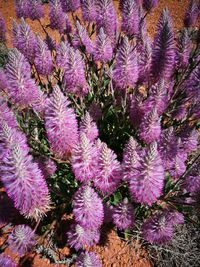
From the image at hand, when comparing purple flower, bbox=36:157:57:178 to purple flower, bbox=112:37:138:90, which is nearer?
purple flower, bbox=112:37:138:90

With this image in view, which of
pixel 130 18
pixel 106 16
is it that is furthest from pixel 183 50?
pixel 106 16

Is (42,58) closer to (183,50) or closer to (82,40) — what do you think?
(82,40)

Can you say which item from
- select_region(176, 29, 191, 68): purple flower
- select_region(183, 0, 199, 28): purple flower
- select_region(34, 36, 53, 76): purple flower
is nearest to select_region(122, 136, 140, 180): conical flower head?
select_region(176, 29, 191, 68): purple flower

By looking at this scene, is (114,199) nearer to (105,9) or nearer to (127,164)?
(127,164)

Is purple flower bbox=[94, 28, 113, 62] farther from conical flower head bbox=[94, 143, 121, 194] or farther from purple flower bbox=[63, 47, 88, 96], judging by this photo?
conical flower head bbox=[94, 143, 121, 194]

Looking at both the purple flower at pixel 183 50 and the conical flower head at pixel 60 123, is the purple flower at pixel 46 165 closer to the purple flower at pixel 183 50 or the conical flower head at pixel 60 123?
the conical flower head at pixel 60 123

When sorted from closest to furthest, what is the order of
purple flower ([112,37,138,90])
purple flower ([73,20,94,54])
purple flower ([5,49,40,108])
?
1. purple flower ([5,49,40,108])
2. purple flower ([112,37,138,90])
3. purple flower ([73,20,94,54])

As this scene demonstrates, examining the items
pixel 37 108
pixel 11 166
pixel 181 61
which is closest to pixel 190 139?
pixel 181 61
